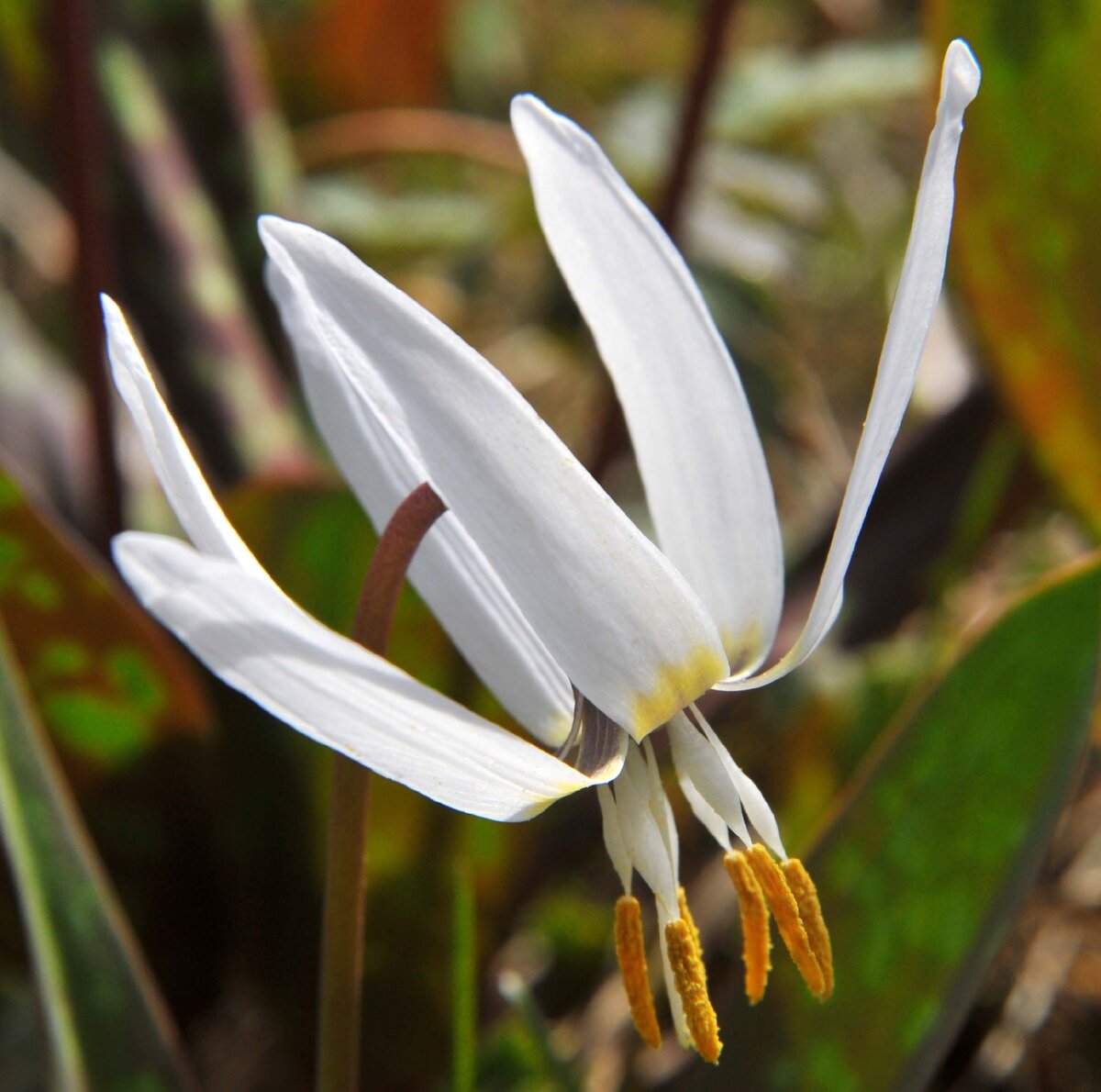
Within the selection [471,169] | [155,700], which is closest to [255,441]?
[155,700]

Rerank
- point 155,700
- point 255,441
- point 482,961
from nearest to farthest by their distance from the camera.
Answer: point 155,700
point 482,961
point 255,441

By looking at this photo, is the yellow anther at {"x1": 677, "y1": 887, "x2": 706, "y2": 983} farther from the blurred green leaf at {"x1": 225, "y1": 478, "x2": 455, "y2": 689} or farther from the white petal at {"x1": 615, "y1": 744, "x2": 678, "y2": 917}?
the blurred green leaf at {"x1": 225, "y1": 478, "x2": 455, "y2": 689}

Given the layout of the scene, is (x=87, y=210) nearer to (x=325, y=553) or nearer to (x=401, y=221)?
(x=325, y=553)

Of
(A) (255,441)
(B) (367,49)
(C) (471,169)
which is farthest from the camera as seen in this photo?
(C) (471,169)

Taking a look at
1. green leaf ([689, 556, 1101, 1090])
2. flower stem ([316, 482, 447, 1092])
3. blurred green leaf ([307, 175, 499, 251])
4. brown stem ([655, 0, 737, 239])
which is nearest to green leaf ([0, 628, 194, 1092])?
flower stem ([316, 482, 447, 1092])

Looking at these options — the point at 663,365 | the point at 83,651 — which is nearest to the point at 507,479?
the point at 663,365

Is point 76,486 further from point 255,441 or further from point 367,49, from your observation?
point 367,49

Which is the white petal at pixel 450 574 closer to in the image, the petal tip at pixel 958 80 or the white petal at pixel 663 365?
the white petal at pixel 663 365
